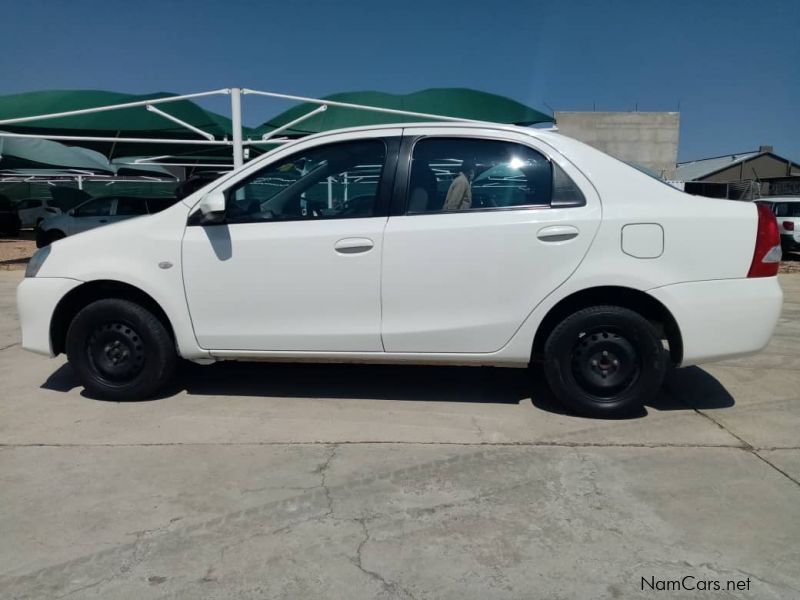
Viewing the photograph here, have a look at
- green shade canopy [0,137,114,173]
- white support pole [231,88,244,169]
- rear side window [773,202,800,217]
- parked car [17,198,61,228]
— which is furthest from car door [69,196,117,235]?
rear side window [773,202,800,217]

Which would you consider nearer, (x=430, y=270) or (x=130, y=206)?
(x=430, y=270)

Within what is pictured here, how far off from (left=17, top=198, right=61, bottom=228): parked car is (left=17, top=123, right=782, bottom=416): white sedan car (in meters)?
24.4

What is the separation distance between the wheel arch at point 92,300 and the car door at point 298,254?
347mm

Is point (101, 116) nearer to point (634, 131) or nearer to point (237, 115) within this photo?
point (237, 115)

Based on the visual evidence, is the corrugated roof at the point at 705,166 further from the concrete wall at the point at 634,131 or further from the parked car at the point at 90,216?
the parked car at the point at 90,216

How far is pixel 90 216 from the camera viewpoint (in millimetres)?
14641

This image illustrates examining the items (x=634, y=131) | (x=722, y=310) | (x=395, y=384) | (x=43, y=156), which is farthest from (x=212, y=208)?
(x=634, y=131)

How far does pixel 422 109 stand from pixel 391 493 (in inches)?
394

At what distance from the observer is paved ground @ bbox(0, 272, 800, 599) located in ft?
7.98

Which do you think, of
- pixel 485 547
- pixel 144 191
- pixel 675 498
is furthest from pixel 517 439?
pixel 144 191

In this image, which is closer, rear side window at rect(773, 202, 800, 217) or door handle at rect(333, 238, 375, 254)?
door handle at rect(333, 238, 375, 254)

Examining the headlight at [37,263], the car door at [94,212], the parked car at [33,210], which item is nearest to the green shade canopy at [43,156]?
the parked car at [33,210]

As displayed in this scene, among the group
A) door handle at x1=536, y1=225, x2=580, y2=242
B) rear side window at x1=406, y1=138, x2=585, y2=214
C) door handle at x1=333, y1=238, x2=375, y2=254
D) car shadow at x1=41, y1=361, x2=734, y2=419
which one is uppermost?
rear side window at x1=406, y1=138, x2=585, y2=214

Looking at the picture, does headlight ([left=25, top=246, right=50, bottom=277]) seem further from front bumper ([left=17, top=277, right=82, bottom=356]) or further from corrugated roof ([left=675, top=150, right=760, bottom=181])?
corrugated roof ([left=675, top=150, right=760, bottom=181])
